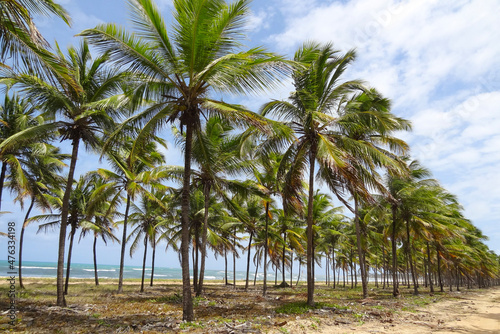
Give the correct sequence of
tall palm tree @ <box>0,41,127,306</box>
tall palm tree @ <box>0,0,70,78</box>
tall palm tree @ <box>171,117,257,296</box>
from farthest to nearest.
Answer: tall palm tree @ <box>171,117,257,296</box>
tall palm tree @ <box>0,41,127,306</box>
tall palm tree @ <box>0,0,70,78</box>

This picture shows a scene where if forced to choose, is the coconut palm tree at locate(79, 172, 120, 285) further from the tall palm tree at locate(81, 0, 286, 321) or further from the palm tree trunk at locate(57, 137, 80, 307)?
the tall palm tree at locate(81, 0, 286, 321)

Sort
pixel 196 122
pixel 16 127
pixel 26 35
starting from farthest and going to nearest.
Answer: pixel 16 127 < pixel 196 122 < pixel 26 35

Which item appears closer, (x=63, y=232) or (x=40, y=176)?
(x=63, y=232)

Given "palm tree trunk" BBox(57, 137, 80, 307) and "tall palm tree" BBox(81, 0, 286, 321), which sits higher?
"tall palm tree" BBox(81, 0, 286, 321)

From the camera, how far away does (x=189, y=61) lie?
8.41 meters

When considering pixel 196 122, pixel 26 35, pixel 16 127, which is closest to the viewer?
pixel 26 35

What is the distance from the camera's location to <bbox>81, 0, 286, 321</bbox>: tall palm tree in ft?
25.9

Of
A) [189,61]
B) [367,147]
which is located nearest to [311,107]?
[367,147]

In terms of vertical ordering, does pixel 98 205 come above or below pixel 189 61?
below

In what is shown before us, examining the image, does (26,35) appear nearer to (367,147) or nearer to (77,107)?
(77,107)

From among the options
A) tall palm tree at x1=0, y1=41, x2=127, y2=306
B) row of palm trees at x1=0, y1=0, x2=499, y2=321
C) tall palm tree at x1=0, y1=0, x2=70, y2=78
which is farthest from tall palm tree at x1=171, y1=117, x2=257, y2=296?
tall palm tree at x1=0, y1=0, x2=70, y2=78

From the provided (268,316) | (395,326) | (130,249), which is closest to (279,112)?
(268,316)

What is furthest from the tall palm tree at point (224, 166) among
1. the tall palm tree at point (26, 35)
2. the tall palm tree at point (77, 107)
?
the tall palm tree at point (26, 35)

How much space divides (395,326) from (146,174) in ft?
34.5
